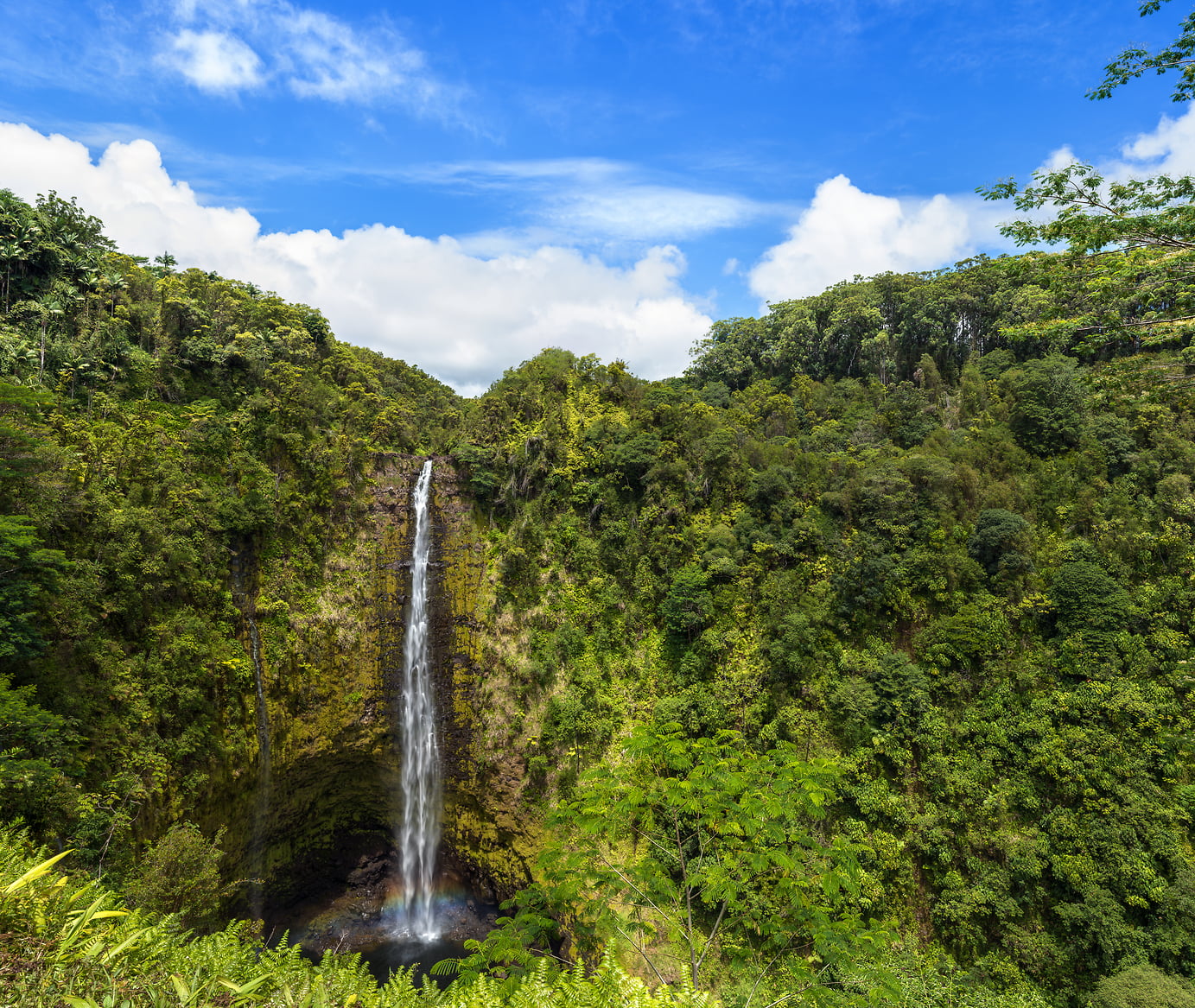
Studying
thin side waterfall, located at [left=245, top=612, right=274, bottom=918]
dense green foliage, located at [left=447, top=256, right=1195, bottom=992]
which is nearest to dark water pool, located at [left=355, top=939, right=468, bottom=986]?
thin side waterfall, located at [left=245, top=612, right=274, bottom=918]

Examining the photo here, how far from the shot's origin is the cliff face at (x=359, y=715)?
57.2 feet

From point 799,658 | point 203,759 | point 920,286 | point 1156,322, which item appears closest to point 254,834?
point 203,759

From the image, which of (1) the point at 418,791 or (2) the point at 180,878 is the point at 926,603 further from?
(2) the point at 180,878

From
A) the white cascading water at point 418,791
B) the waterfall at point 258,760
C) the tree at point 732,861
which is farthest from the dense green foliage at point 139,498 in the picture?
the tree at point 732,861

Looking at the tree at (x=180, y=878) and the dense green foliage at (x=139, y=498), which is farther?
the dense green foliage at (x=139, y=498)

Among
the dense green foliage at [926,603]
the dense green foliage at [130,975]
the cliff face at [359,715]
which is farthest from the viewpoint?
the cliff face at [359,715]

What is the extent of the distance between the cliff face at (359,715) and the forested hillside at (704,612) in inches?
12.2

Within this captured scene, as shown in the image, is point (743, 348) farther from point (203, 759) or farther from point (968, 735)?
point (203, 759)

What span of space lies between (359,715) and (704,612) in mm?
13567

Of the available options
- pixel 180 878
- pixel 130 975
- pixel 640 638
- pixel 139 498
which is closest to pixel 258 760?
pixel 180 878

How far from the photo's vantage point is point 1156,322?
21.3 ft

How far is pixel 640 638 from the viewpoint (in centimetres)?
1989

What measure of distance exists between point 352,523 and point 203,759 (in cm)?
934

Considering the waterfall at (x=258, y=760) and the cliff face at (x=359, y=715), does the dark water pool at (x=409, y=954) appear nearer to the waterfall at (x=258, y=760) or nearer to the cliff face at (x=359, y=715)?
the cliff face at (x=359, y=715)
